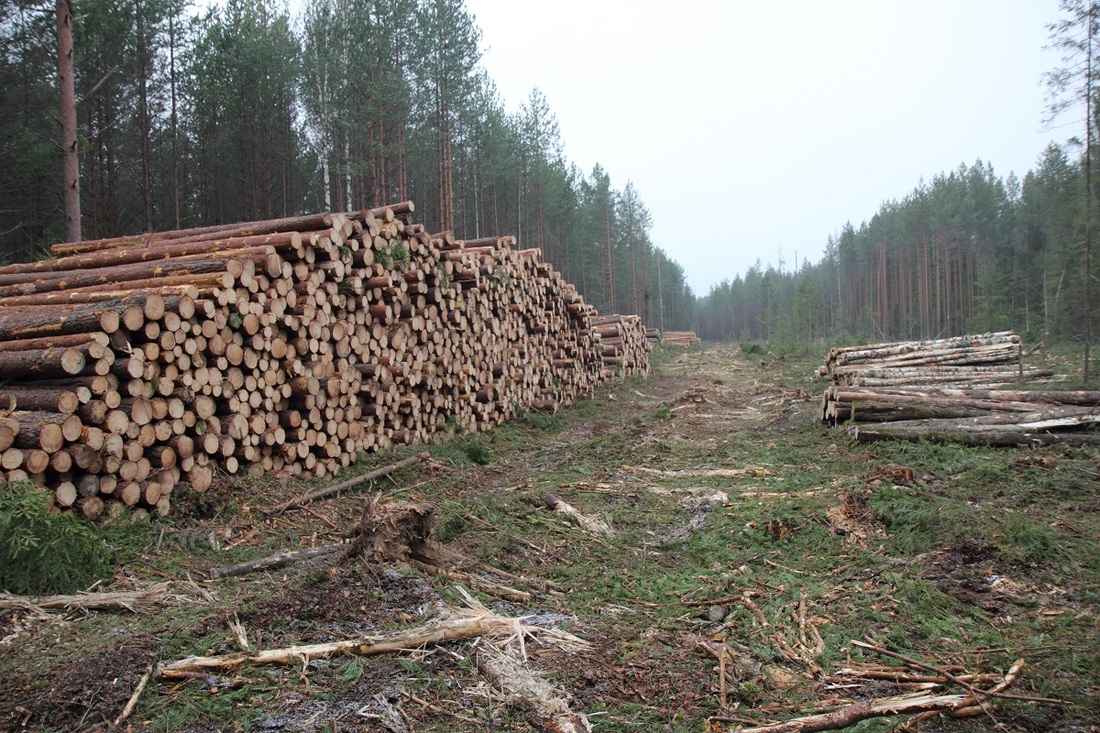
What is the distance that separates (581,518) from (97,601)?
4149mm

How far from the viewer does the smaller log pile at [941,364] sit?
15.4 metres

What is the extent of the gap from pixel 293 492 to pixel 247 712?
485cm

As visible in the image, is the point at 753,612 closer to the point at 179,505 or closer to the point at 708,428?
the point at 179,505

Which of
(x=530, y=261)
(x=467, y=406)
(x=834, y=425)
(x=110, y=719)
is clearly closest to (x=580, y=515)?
(x=110, y=719)

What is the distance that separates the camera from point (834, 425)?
11.3 meters

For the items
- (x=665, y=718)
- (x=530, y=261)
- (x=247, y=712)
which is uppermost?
(x=530, y=261)

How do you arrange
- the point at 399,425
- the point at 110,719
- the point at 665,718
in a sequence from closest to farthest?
1. the point at 110,719
2. the point at 665,718
3. the point at 399,425

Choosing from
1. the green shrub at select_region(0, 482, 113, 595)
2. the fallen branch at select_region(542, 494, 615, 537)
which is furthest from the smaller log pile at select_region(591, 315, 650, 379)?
the green shrub at select_region(0, 482, 113, 595)

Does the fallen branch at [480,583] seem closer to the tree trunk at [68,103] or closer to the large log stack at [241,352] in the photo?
the large log stack at [241,352]

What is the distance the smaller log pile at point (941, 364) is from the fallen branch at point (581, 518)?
9744 mm

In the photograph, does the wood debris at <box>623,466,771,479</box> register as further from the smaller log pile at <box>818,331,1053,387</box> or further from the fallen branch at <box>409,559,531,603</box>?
the smaller log pile at <box>818,331,1053,387</box>

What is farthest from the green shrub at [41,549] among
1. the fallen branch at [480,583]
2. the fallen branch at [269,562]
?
the fallen branch at [480,583]

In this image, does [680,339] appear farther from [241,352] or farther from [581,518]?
[241,352]

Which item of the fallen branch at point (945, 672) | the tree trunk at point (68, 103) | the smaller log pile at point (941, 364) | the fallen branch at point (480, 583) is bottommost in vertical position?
the fallen branch at point (945, 672)
